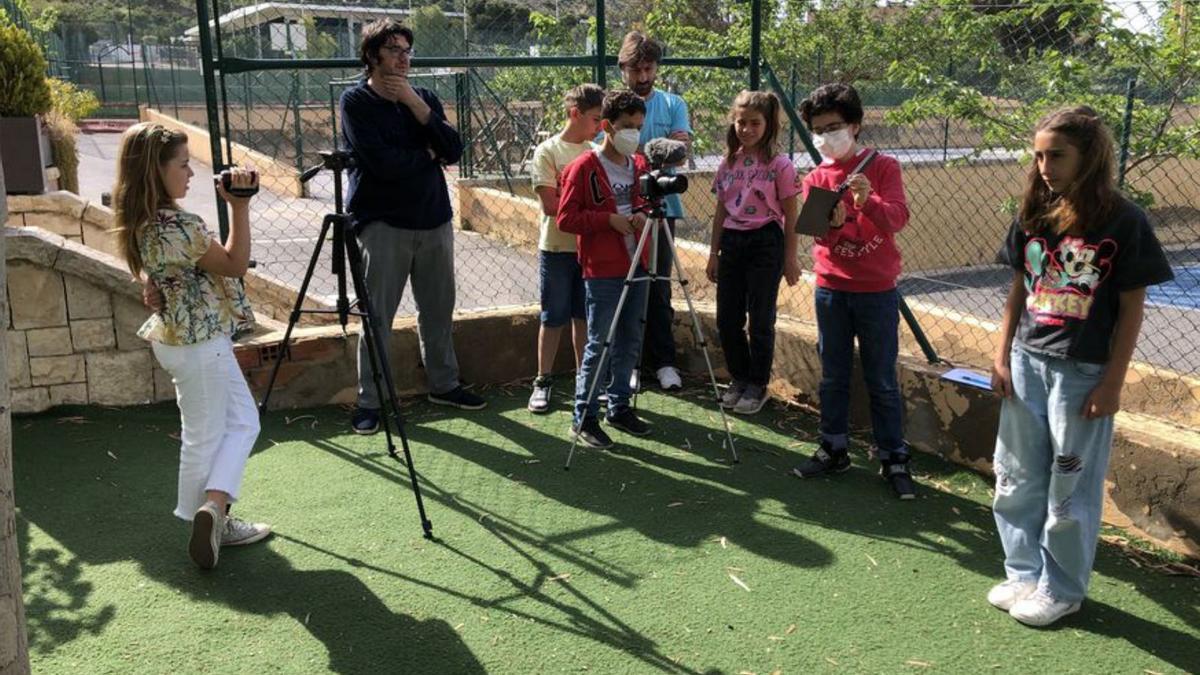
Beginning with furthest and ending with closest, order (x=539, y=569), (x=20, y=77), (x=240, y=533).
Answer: (x=20, y=77)
(x=240, y=533)
(x=539, y=569)

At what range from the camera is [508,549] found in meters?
3.69

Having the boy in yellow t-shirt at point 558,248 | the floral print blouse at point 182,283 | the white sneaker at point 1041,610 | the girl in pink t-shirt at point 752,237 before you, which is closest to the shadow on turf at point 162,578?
the floral print blouse at point 182,283

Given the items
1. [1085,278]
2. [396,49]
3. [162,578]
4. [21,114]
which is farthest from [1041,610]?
[21,114]

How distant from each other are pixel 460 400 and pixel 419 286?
64 centimetres

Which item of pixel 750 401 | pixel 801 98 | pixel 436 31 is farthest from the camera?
pixel 801 98

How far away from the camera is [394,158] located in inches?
179

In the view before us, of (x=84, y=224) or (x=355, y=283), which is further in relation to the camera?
(x=84, y=224)

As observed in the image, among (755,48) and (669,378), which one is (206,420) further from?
(755,48)

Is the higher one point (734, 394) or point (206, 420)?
point (206, 420)

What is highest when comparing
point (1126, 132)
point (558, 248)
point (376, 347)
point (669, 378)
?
point (1126, 132)

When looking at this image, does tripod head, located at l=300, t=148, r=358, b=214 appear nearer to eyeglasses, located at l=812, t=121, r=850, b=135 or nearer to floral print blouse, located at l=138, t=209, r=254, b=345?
floral print blouse, located at l=138, t=209, r=254, b=345

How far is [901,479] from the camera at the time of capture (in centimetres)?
414

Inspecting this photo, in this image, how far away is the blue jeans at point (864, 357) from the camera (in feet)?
13.4

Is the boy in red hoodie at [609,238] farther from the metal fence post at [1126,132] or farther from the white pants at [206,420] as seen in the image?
the metal fence post at [1126,132]
